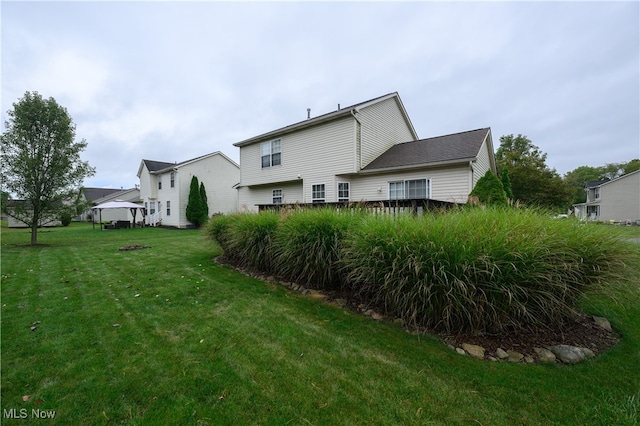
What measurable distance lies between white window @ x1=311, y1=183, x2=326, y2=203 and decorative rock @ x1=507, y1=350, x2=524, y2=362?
34.9 feet

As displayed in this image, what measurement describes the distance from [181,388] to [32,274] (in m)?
6.86

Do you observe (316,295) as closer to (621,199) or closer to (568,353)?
(568,353)

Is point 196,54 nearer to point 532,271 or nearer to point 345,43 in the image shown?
point 345,43

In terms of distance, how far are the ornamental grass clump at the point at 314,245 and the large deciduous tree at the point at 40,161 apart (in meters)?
12.9

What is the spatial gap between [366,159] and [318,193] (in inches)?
117

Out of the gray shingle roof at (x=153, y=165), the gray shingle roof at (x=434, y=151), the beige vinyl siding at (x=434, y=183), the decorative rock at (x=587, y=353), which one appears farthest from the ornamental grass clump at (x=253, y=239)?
the gray shingle roof at (x=153, y=165)

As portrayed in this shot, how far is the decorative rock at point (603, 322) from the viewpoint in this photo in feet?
10.3

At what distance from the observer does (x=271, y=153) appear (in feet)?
49.7

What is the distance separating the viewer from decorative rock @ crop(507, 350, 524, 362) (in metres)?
2.53

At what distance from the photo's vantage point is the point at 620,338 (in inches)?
115

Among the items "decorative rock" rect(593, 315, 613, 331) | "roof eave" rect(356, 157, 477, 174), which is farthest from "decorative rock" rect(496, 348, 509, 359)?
"roof eave" rect(356, 157, 477, 174)

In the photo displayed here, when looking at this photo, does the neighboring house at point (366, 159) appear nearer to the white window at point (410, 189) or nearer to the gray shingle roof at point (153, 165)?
the white window at point (410, 189)

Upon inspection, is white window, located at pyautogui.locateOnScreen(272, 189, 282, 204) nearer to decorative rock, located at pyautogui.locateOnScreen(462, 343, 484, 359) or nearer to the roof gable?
the roof gable

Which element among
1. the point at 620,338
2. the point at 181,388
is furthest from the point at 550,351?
the point at 181,388
